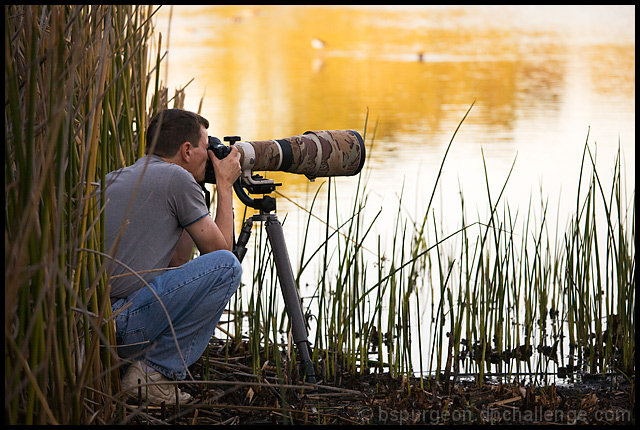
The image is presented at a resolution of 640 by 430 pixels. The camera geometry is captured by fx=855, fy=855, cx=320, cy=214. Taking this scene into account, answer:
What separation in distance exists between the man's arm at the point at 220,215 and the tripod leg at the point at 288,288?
0.11 meters

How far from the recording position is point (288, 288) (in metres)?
2.18

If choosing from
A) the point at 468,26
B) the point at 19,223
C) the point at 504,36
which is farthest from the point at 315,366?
the point at 468,26

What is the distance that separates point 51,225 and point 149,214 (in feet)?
2.15

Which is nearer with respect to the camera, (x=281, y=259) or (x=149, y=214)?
(x=149, y=214)

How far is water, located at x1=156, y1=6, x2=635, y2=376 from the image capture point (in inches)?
194

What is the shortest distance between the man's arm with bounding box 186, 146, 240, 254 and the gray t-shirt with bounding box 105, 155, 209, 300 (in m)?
0.03

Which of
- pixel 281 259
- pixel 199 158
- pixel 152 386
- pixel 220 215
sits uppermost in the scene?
pixel 199 158

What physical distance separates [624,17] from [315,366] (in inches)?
471

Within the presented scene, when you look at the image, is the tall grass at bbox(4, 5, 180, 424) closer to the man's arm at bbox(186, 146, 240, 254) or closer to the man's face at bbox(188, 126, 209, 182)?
the man's arm at bbox(186, 146, 240, 254)

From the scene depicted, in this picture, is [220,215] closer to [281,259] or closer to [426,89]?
[281,259]

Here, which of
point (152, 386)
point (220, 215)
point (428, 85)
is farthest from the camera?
point (428, 85)

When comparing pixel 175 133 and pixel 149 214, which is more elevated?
pixel 175 133

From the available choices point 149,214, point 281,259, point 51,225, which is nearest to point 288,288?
point 281,259

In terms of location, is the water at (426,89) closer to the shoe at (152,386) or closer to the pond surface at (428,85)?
the pond surface at (428,85)
